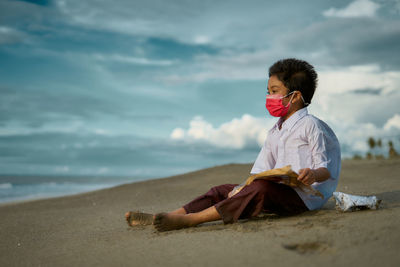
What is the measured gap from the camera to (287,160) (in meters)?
A: 3.27

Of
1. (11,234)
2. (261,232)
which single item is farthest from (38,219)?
(261,232)

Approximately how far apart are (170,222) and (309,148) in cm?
132

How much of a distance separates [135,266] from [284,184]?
1375mm

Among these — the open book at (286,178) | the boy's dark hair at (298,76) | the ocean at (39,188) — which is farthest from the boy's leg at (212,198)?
the ocean at (39,188)

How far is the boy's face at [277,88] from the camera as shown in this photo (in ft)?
11.3

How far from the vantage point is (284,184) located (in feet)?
10.2

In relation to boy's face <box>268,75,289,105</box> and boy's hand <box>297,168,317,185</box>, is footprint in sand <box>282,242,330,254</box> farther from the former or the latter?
boy's face <box>268,75,289,105</box>

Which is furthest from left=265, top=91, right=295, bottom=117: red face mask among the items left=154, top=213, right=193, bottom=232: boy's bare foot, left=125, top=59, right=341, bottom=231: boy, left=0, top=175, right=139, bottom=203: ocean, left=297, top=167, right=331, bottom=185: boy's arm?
left=0, top=175, right=139, bottom=203: ocean

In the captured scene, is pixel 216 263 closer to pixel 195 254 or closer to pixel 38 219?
pixel 195 254

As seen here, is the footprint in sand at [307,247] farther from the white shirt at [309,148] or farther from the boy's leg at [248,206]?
the white shirt at [309,148]

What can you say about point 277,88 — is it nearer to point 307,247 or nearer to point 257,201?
point 257,201

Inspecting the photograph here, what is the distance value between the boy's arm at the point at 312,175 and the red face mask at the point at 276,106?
680 mm

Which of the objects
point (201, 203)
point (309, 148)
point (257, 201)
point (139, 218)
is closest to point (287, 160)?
point (309, 148)

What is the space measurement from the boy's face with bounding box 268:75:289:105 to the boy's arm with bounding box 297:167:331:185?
739 mm
